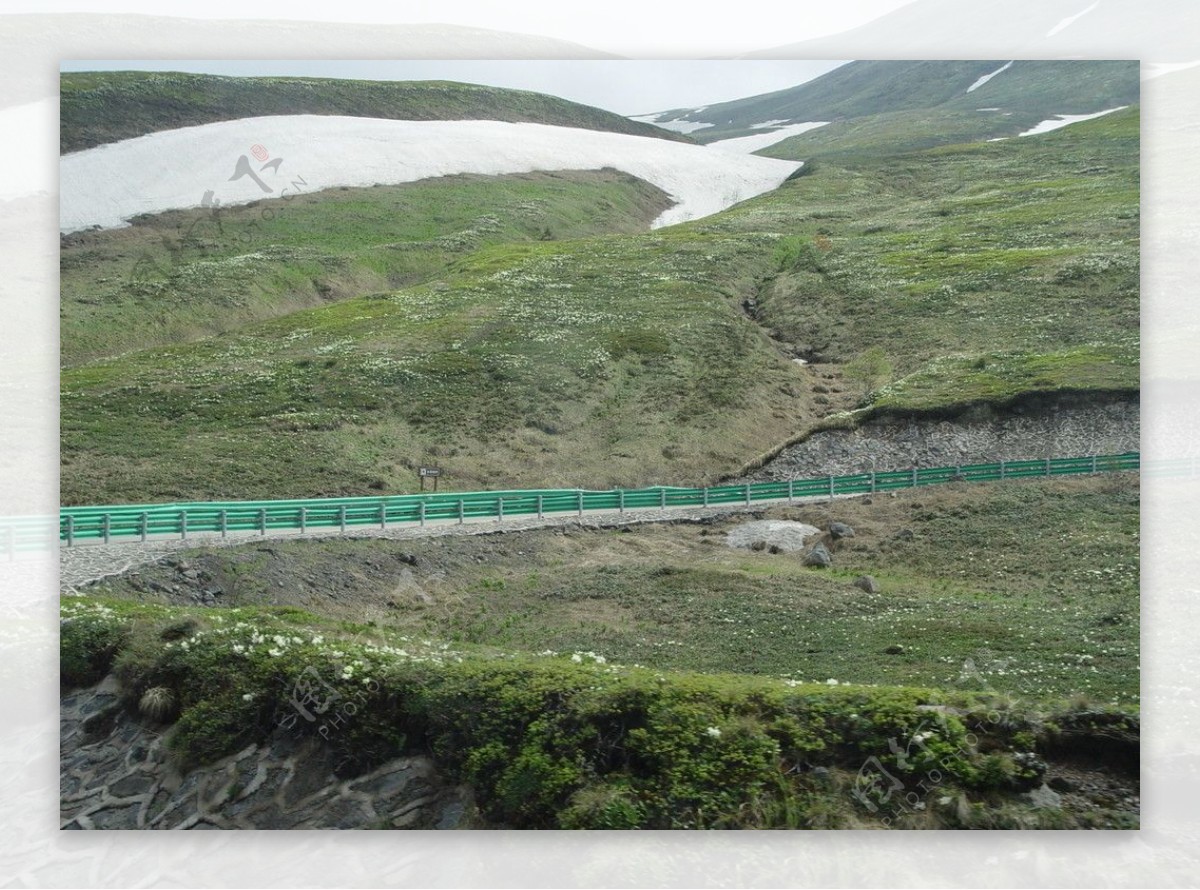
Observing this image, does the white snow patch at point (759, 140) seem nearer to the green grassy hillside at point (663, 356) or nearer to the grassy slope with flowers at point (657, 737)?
the green grassy hillside at point (663, 356)

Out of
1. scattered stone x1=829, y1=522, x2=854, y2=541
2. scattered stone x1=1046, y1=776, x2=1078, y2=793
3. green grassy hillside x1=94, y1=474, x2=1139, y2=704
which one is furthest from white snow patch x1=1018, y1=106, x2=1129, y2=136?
scattered stone x1=1046, y1=776, x2=1078, y2=793

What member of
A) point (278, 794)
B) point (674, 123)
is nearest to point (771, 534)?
point (674, 123)

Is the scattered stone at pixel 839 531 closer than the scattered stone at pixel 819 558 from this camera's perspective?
Result: No

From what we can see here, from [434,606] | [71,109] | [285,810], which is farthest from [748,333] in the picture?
[285,810]

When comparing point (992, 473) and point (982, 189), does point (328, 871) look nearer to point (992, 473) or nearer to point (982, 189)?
point (992, 473)

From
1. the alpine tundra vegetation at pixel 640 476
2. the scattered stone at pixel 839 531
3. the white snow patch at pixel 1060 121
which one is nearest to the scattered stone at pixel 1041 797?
the alpine tundra vegetation at pixel 640 476

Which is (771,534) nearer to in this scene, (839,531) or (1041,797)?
(839,531)

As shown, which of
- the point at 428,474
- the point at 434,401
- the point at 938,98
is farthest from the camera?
the point at 938,98
